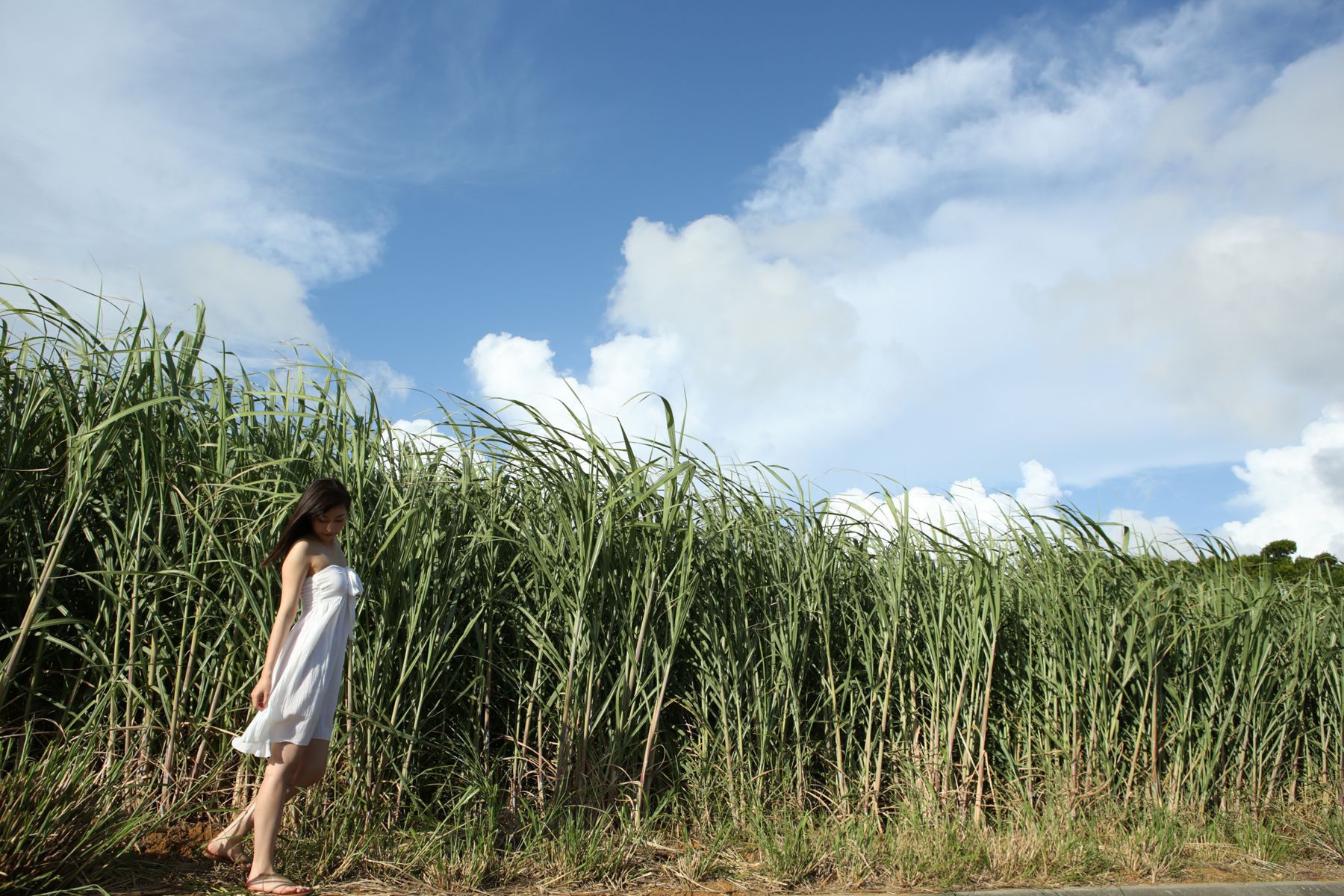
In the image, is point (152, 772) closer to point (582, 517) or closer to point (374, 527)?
point (374, 527)

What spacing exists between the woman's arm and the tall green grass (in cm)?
38

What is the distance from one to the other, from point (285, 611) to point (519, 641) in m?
1.20

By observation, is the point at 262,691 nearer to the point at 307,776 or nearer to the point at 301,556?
the point at 307,776

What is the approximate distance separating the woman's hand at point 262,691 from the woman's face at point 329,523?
53 cm

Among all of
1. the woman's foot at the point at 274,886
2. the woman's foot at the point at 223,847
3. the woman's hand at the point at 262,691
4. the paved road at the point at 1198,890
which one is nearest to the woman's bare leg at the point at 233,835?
the woman's foot at the point at 223,847

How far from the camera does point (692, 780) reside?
4.18 metres

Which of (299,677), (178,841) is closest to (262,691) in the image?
(299,677)

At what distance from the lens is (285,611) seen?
3098 millimetres

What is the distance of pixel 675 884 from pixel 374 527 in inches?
75.8

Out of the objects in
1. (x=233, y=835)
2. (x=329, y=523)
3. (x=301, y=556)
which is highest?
(x=329, y=523)

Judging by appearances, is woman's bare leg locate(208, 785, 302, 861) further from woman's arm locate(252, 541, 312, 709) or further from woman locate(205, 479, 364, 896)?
woman's arm locate(252, 541, 312, 709)

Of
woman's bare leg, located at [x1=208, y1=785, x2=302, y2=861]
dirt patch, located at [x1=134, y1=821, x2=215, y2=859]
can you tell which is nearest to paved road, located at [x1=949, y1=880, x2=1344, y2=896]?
woman's bare leg, located at [x1=208, y1=785, x2=302, y2=861]

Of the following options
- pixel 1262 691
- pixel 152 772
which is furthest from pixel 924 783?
pixel 152 772

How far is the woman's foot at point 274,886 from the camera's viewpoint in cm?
299
